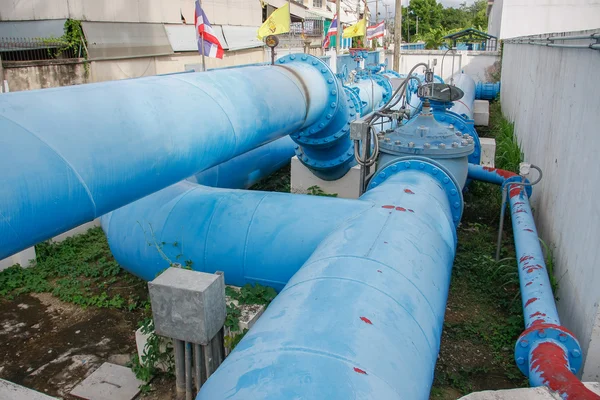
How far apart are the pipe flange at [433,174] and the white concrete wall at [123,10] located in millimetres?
11235

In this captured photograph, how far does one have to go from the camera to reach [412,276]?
2281 millimetres

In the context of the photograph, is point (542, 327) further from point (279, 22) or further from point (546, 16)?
point (546, 16)

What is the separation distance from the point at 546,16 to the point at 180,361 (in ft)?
69.0

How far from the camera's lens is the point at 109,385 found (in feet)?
11.6

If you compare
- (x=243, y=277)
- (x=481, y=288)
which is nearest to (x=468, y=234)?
(x=481, y=288)

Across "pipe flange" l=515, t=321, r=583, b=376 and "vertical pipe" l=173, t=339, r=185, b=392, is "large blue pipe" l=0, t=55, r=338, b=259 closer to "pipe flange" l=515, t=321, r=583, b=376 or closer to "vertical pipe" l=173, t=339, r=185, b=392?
"vertical pipe" l=173, t=339, r=185, b=392

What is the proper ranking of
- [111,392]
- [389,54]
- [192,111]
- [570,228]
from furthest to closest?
[389,54] < [570,228] < [111,392] < [192,111]

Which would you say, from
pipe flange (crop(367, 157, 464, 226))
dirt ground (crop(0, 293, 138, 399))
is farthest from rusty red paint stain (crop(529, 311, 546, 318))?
dirt ground (crop(0, 293, 138, 399))

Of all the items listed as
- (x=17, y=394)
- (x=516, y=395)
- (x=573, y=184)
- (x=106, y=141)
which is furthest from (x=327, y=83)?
(x=516, y=395)

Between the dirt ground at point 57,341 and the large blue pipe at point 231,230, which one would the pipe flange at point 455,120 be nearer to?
the large blue pipe at point 231,230

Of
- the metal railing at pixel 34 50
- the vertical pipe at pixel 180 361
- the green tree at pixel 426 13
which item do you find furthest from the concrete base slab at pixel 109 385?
the green tree at pixel 426 13

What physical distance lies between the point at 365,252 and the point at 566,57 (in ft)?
12.3

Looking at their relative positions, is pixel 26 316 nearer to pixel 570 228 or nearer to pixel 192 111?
pixel 192 111

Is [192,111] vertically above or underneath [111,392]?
above
